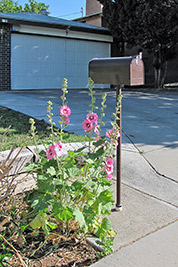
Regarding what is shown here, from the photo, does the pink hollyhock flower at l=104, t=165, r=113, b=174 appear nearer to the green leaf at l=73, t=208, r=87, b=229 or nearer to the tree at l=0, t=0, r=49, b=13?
the green leaf at l=73, t=208, r=87, b=229

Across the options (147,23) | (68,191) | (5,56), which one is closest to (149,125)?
(68,191)

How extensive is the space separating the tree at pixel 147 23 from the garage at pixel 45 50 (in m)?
1.16

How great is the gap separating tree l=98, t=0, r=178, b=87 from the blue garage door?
72.1 inches

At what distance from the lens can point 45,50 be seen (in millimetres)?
15570

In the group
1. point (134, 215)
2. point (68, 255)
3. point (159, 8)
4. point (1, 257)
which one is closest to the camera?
point (1, 257)

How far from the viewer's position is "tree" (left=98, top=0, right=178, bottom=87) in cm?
1439

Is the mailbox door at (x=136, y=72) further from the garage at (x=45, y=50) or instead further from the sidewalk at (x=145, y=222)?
the garage at (x=45, y=50)

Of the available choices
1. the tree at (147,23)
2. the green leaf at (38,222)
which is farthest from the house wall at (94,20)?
the green leaf at (38,222)

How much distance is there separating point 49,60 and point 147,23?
507 centimetres

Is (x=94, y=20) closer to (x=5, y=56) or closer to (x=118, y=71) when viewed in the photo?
(x=5, y=56)

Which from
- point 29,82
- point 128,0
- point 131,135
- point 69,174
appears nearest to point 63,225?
point 69,174

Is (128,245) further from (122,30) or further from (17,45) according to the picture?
(122,30)

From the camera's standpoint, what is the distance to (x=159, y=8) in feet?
47.3

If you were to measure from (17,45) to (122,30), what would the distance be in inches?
212
